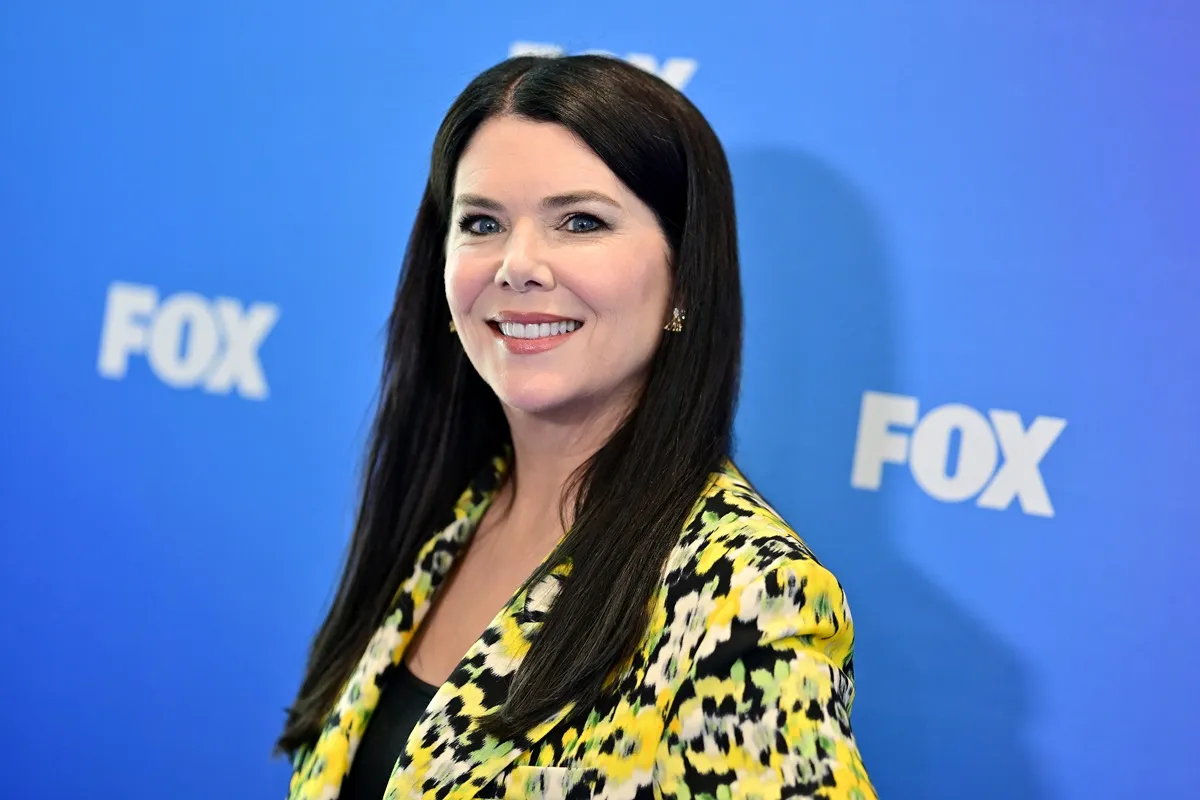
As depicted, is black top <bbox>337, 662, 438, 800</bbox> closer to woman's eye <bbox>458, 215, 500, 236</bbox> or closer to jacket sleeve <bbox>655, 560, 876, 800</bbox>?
jacket sleeve <bbox>655, 560, 876, 800</bbox>

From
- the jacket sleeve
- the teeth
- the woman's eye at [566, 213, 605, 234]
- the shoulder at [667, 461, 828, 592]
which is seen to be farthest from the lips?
the jacket sleeve

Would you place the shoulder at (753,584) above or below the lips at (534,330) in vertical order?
below

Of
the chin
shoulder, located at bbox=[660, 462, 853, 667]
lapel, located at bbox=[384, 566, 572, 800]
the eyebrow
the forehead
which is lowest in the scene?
lapel, located at bbox=[384, 566, 572, 800]

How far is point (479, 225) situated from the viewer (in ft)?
4.91

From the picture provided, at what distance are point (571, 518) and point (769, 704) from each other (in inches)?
18.8

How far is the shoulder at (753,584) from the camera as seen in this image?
3.67ft

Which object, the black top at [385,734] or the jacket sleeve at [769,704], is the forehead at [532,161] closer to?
the jacket sleeve at [769,704]

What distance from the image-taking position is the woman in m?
1.13

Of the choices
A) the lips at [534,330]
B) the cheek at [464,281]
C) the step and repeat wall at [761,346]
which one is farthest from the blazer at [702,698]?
the step and repeat wall at [761,346]

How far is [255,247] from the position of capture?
6.81 feet

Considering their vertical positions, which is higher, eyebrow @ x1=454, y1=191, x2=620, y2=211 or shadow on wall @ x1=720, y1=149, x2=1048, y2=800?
eyebrow @ x1=454, y1=191, x2=620, y2=211

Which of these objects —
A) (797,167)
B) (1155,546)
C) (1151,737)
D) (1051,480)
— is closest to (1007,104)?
(797,167)

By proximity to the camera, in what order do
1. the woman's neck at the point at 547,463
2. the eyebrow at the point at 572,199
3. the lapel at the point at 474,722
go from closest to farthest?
1. the lapel at the point at 474,722
2. the eyebrow at the point at 572,199
3. the woman's neck at the point at 547,463

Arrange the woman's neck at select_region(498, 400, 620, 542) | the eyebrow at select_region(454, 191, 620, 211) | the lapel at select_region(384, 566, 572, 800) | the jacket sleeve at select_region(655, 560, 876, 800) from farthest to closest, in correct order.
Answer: the woman's neck at select_region(498, 400, 620, 542) → the eyebrow at select_region(454, 191, 620, 211) → the lapel at select_region(384, 566, 572, 800) → the jacket sleeve at select_region(655, 560, 876, 800)
